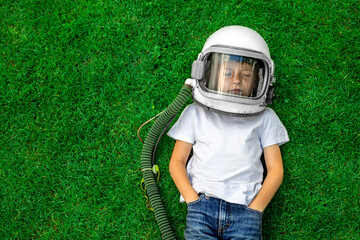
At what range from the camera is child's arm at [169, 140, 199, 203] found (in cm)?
296

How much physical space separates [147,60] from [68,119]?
41.4 inches

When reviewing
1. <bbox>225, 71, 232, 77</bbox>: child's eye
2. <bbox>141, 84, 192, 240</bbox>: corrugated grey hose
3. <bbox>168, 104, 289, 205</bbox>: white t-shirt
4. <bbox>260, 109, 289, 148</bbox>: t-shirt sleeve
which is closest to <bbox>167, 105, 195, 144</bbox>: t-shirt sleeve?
<bbox>168, 104, 289, 205</bbox>: white t-shirt

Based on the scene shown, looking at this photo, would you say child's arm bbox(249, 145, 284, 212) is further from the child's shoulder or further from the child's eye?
the child's eye

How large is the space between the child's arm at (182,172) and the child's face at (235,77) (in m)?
0.66

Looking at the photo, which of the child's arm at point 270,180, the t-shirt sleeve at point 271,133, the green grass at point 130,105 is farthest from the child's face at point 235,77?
the green grass at point 130,105

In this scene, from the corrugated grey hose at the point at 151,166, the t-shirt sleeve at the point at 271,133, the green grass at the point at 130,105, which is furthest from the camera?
the green grass at the point at 130,105

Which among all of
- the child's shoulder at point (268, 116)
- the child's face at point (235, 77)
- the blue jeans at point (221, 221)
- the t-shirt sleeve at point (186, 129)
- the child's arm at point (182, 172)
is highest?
the child's face at point (235, 77)

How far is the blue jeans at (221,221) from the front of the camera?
9.22ft

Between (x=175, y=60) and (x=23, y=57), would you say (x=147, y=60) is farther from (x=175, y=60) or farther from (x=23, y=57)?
→ (x=23, y=57)

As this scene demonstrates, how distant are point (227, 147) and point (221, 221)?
2.07ft

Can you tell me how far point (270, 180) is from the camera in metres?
2.99

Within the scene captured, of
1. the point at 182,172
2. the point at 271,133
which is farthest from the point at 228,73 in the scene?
the point at 182,172

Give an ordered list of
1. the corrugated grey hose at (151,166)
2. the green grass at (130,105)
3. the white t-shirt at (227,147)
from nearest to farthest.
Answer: the white t-shirt at (227,147) < the corrugated grey hose at (151,166) < the green grass at (130,105)

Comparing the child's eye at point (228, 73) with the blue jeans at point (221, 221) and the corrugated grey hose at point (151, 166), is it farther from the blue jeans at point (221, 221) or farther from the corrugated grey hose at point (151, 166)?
the blue jeans at point (221, 221)
